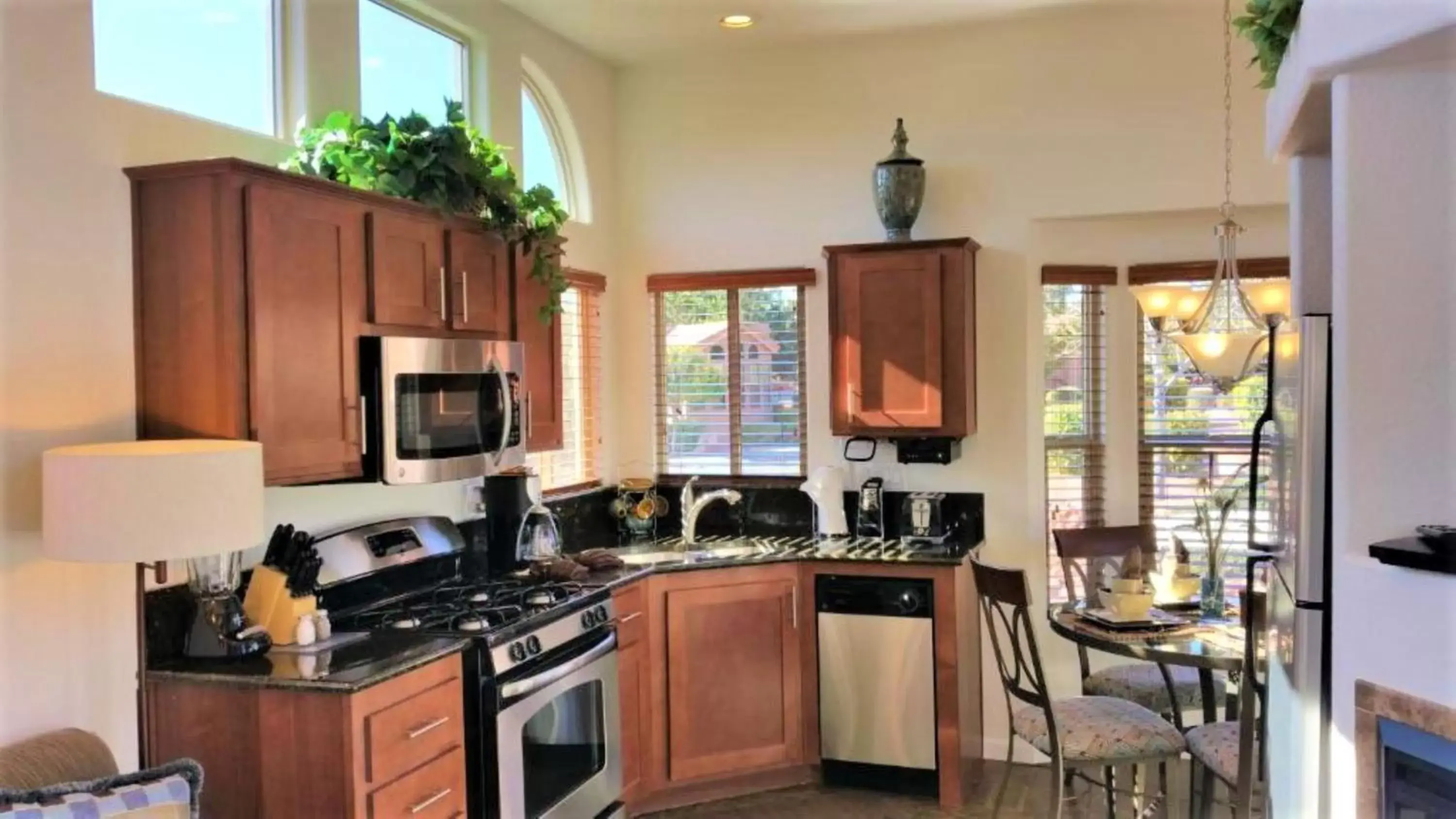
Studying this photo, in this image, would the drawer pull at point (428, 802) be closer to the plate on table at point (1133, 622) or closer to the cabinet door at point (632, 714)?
the cabinet door at point (632, 714)

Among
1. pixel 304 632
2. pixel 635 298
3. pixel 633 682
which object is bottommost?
pixel 633 682

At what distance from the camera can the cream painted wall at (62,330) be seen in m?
2.22

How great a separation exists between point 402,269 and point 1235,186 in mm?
3084

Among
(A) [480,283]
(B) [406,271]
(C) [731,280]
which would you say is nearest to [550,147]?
(C) [731,280]

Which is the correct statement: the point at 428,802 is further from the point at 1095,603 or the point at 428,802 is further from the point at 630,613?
the point at 1095,603

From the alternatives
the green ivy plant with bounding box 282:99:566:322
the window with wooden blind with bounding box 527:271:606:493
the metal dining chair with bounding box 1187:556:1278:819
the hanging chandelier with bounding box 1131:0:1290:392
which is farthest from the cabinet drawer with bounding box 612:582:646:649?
the hanging chandelier with bounding box 1131:0:1290:392

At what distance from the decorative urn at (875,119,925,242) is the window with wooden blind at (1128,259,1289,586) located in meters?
1.03

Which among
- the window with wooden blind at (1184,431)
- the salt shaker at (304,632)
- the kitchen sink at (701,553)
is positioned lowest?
the kitchen sink at (701,553)

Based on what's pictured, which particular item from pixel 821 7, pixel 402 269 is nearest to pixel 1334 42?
pixel 402 269

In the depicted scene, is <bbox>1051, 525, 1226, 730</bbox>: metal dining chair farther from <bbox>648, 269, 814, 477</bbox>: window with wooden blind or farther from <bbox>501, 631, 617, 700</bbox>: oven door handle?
<bbox>501, 631, 617, 700</bbox>: oven door handle

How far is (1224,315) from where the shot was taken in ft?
11.1

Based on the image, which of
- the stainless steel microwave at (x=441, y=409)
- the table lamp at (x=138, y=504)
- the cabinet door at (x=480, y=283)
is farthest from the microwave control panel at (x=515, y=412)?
the table lamp at (x=138, y=504)

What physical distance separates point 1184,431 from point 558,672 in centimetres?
288

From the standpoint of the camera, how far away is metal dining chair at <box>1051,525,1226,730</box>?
3811 mm
